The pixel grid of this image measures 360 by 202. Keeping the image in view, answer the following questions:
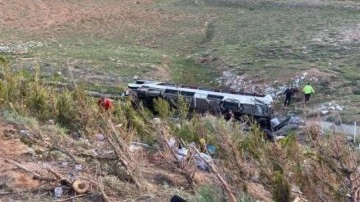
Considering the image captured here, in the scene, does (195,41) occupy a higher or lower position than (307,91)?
lower

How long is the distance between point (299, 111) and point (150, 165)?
12894 millimetres

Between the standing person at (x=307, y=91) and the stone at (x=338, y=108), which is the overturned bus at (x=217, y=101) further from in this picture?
the standing person at (x=307, y=91)

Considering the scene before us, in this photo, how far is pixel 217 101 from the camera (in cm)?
1861

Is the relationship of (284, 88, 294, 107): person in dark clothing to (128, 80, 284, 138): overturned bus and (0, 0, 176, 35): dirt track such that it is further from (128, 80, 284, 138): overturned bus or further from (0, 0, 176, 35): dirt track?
(0, 0, 176, 35): dirt track

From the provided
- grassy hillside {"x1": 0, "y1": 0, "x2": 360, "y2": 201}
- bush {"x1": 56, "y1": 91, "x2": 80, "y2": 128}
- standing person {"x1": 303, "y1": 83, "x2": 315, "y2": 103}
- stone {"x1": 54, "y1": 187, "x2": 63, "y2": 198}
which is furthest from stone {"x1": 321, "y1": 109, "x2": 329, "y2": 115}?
stone {"x1": 54, "y1": 187, "x2": 63, "y2": 198}

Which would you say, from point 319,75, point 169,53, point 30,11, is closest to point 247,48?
point 169,53

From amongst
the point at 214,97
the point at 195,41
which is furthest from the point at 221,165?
the point at 195,41

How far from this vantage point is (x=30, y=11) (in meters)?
42.0

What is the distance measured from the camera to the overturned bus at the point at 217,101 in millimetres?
17953

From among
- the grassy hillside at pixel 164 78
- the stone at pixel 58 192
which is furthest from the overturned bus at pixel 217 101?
the stone at pixel 58 192

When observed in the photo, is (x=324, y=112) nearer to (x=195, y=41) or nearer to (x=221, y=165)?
(x=221, y=165)

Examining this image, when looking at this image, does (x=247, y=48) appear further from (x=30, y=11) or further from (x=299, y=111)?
(x=30, y=11)

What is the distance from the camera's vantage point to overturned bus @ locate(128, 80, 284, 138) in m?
18.0

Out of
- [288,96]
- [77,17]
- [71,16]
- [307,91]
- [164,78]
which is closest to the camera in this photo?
[307,91]
